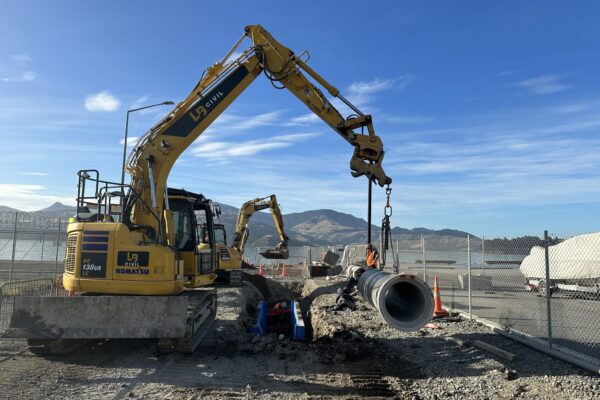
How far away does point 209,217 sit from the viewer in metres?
10.6

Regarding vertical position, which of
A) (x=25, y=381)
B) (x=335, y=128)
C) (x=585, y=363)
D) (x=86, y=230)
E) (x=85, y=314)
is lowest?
(x=25, y=381)

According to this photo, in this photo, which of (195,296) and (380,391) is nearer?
(380,391)

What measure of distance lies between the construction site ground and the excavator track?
0.23m

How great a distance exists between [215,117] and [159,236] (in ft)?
8.86

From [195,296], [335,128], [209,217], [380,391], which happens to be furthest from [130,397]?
[335,128]

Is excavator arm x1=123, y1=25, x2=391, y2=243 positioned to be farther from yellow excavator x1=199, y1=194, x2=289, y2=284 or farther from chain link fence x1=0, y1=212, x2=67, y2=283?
yellow excavator x1=199, y1=194, x2=289, y2=284

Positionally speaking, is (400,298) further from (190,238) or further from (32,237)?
(32,237)

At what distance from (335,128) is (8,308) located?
8965mm

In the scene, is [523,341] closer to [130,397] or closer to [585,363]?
[585,363]

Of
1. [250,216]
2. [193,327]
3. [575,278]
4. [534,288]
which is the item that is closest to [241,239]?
[250,216]

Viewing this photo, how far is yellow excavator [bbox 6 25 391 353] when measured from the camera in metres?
7.56

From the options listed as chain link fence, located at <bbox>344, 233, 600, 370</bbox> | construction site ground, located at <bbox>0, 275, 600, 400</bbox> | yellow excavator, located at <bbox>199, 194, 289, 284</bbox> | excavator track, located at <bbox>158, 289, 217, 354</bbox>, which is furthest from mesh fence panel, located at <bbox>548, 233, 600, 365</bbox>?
yellow excavator, located at <bbox>199, 194, 289, 284</bbox>

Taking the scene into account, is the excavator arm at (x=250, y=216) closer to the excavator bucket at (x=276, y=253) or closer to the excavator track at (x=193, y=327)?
the excavator bucket at (x=276, y=253)

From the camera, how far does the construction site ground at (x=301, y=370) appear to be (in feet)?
20.6
